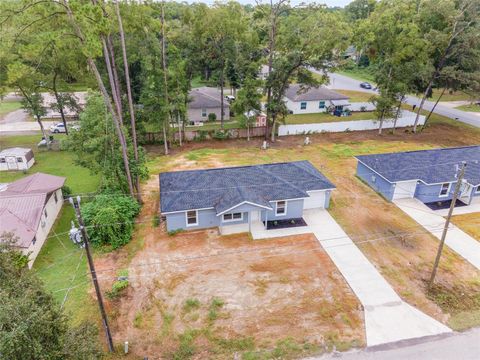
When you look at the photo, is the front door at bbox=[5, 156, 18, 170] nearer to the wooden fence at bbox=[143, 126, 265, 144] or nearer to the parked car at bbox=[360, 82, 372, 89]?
the wooden fence at bbox=[143, 126, 265, 144]

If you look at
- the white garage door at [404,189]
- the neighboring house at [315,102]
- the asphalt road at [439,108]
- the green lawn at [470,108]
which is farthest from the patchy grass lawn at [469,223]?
the green lawn at [470,108]

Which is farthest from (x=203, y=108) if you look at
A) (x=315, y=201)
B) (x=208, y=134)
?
(x=315, y=201)

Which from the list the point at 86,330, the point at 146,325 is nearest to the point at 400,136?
the point at 146,325

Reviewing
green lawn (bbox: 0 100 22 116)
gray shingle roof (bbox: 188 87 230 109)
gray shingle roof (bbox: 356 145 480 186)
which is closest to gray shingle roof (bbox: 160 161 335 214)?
gray shingle roof (bbox: 356 145 480 186)

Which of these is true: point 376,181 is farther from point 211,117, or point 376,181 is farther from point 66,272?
point 211,117

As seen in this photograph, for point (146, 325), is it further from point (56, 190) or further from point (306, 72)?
point (306, 72)
